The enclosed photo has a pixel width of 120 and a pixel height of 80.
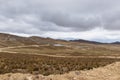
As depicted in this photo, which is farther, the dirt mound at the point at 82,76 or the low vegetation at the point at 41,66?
the low vegetation at the point at 41,66

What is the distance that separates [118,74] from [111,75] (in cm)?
98

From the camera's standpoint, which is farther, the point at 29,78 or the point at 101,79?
the point at 101,79

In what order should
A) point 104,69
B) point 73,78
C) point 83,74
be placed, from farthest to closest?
point 104,69 < point 83,74 < point 73,78

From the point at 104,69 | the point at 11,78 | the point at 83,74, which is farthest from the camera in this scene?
the point at 104,69

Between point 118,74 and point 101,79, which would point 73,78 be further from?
point 118,74

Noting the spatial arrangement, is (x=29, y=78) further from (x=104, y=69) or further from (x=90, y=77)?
(x=104, y=69)

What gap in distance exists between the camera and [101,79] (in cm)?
2461

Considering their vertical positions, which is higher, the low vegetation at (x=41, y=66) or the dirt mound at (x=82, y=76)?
the dirt mound at (x=82, y=76)

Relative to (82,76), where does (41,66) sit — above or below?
below

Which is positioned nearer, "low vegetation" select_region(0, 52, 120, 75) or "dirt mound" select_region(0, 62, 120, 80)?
"dirt mound" select_region(0, 62, 120, 80)

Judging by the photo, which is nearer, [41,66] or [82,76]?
[82,76]

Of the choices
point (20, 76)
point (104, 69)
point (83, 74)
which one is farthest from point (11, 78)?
point (104, 69)

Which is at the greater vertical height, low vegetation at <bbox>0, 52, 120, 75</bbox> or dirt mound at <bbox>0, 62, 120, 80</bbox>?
dirt mound at <bbox>0, 62, 120, 80</bbox>

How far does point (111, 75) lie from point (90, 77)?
116 inches
